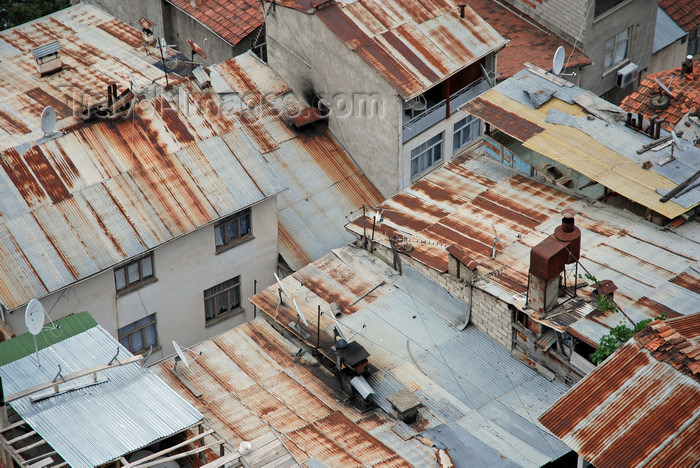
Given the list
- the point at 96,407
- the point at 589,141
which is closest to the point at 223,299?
the point at 96,407

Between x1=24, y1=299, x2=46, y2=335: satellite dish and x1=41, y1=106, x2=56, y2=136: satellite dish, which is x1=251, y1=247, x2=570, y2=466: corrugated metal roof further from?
x1=41, y1=106, x2=56, y2=136: satellite dish

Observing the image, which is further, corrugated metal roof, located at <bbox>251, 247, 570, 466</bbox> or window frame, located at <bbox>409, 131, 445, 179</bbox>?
window frame, located at <bbox>409, 131, 445, 179</bbox>

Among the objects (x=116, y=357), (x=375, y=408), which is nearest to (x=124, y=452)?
(x=116, y=357)

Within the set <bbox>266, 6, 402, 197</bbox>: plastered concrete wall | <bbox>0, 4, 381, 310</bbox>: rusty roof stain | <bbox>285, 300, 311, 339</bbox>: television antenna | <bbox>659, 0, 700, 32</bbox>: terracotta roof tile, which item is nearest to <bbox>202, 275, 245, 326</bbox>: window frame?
<bbox>0, 4, 381, 310</bbox>: rusty roof stain

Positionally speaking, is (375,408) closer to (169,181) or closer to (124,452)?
(124,452)

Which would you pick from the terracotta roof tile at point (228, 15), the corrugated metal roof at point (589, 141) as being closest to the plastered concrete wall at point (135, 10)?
the terracotta roof tile at point (228, 15)

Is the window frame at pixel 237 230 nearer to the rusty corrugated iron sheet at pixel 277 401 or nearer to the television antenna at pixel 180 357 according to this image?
the rusty corrugated iron sheet at pixel 277 401

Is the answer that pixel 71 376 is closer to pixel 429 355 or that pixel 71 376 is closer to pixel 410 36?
pixel 429 355
